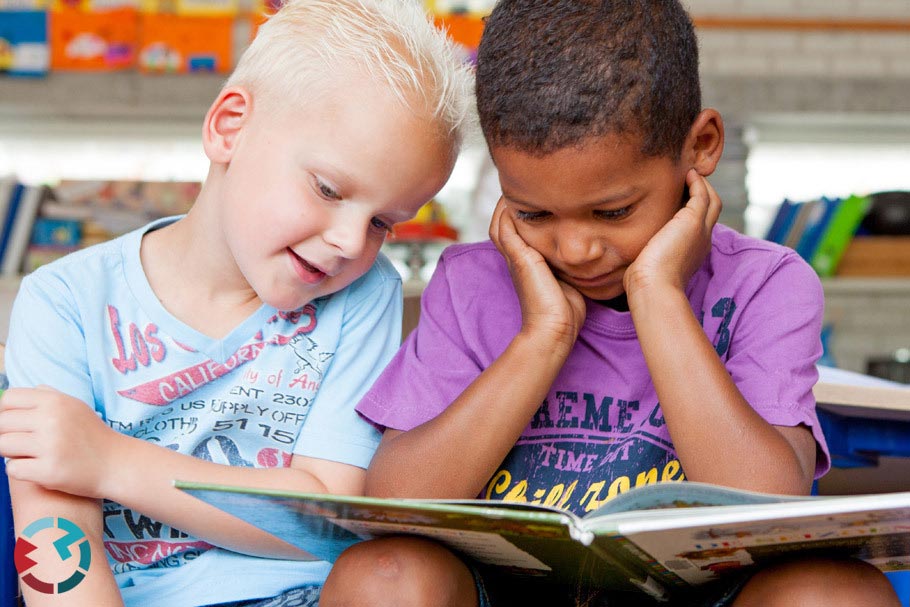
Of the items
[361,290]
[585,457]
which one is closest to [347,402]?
[361,290]

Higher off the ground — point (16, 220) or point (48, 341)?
point (16, 220)

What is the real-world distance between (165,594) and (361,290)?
0.39 meters

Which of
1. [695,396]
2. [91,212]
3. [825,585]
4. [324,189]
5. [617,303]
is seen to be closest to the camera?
[825,585]

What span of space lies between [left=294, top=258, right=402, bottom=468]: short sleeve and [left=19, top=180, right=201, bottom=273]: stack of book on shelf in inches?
88.7

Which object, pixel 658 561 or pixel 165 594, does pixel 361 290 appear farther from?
pixel 658 561

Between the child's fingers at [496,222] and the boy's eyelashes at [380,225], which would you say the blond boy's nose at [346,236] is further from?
the child's fingers at [496,222]

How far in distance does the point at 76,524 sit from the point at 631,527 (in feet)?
1.89

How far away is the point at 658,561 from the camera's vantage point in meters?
0.81

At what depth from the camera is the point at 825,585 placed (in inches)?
30.5

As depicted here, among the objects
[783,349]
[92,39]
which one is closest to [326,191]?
[783,349]

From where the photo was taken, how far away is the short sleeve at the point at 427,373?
3.52 ft

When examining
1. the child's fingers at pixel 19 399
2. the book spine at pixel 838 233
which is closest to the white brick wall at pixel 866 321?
the book spine at pixel 838 233

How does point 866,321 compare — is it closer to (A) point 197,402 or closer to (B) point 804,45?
(B) point 804,45

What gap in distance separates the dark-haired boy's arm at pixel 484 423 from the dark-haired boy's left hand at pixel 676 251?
8 cm
